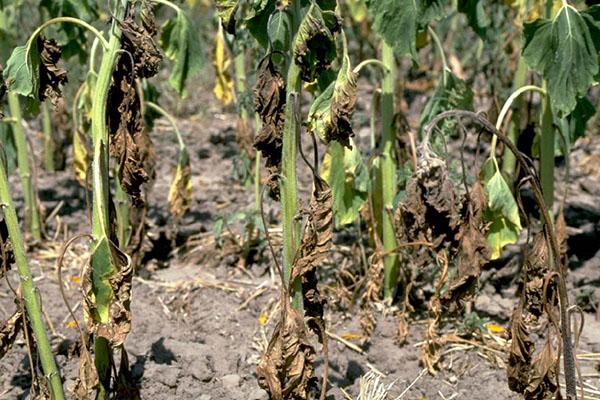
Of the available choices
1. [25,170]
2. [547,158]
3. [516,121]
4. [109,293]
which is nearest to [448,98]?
[547,158]

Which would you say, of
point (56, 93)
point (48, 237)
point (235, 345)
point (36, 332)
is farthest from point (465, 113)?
point (48, 237)

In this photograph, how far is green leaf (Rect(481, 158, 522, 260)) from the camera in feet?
9.78

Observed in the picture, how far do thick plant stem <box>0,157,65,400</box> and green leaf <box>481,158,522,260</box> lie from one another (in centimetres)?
142

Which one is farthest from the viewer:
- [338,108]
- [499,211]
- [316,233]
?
[499,211]

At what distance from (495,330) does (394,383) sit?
0.60 m

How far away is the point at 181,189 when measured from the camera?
4164mm

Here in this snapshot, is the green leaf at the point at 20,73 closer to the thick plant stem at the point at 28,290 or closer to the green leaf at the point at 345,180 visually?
the thick plant stem at the point at 28,290

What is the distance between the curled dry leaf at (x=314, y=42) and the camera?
2.33 metres

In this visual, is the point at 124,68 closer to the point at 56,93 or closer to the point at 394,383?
the point at 56,93

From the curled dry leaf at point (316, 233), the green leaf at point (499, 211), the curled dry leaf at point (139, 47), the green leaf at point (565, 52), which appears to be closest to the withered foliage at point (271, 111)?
the curled dry leaf at point (316, 233)

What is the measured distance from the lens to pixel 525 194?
459cm

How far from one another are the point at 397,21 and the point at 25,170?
2054mm

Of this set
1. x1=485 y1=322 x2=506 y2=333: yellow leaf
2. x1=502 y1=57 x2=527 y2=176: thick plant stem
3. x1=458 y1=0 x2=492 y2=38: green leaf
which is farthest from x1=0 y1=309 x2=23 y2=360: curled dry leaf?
x1=502 y1=57 x2=527 y2=176: thick plant stem

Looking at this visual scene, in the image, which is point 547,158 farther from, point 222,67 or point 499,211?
point 222,67
